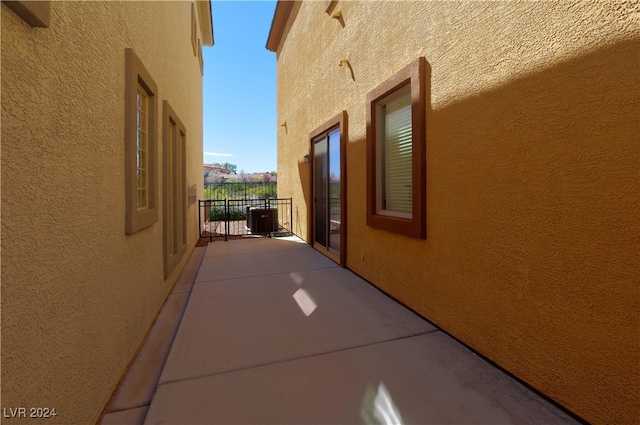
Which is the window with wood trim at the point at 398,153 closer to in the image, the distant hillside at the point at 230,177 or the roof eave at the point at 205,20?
the roof eave at the point at 205,20

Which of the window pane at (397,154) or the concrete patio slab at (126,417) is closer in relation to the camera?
the concrete patio slab at (126,417)

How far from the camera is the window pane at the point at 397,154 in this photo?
12.3 feet

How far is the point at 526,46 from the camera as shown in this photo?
2.15 metres

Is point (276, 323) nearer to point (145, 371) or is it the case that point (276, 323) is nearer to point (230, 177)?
point (145, 371)

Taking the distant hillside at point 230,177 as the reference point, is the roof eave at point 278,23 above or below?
above

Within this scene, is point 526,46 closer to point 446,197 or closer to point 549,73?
point 549,73

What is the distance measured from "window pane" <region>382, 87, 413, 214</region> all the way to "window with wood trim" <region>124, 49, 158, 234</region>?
296 cm

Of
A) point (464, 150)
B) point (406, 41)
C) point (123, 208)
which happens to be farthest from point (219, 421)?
point (406, 41)

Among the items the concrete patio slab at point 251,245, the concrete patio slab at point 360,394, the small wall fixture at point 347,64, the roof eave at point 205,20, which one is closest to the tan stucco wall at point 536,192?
the concrete patio slab at point 360,394

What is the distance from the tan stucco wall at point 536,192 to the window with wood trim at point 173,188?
3.18 m

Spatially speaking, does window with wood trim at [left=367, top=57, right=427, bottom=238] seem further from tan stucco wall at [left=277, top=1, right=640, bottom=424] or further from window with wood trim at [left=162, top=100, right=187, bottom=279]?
window with wood trim at [left=162, top=100, right=187, bottom=279]

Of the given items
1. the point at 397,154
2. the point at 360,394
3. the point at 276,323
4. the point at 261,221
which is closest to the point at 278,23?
the point at 261,221

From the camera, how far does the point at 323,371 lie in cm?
237

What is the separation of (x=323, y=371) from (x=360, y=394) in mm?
376
